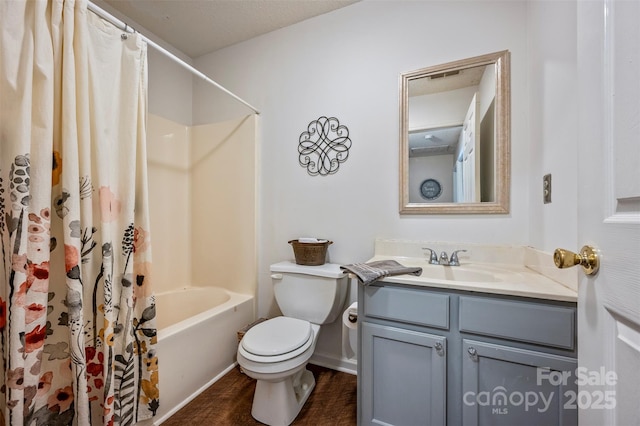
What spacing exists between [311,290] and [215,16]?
207 cm

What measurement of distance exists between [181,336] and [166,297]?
2.52 feet

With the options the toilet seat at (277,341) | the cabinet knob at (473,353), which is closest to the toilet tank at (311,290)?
the toilet seat at (277,341)

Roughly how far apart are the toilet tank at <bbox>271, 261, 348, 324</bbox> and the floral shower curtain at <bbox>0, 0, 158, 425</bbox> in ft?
2.48

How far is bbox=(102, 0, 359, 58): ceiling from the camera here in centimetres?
175

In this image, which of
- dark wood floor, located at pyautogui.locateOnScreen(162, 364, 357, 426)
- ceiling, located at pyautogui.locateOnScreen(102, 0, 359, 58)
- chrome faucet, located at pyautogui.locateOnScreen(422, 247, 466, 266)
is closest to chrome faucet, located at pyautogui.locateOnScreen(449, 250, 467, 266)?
chrome faucet, located at pyautogui.locateOnScreen(422, 247, 466, 266)

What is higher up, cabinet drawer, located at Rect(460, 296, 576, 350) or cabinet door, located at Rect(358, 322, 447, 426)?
cabinet drawer, located at Rect(460, 296, 576, 350)

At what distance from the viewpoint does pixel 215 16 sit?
6.09 ft

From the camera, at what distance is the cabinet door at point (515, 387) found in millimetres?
880

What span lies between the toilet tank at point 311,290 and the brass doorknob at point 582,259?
3.63ft

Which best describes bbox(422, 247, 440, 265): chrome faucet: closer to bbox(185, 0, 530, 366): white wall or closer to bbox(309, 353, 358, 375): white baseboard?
bbox(185, 0, 530, 366): white wall

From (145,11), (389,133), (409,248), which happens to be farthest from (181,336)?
(145,11)

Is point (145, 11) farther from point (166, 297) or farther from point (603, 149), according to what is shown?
point (603, 149)

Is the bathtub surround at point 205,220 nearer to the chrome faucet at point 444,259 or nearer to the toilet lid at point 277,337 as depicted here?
the toilet lid at point 277,337

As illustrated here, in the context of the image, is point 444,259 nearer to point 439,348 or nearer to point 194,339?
point 439,348
